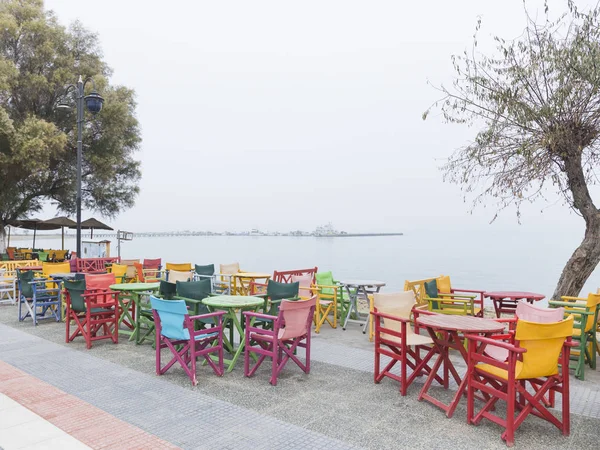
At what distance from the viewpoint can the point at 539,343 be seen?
10.8ft

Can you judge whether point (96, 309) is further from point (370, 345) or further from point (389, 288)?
point (389, 288)

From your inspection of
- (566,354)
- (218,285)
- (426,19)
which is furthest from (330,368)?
(426,19)

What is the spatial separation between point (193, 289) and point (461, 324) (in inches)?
139

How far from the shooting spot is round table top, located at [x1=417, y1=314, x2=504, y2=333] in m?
3.65

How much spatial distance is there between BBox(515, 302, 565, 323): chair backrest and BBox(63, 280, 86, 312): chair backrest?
5.70 metres

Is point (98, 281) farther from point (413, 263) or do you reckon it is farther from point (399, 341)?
point (413, 263)

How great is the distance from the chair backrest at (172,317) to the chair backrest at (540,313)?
3.44 meters

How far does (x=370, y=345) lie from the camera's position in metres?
6.33

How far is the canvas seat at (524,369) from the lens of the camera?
3.25 meters

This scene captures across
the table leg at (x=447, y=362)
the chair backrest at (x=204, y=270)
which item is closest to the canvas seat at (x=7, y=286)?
the chair backrest at (x=204, y=270)

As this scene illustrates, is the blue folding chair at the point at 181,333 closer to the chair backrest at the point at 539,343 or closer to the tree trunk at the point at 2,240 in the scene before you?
the chair backrest at the point at 539,343

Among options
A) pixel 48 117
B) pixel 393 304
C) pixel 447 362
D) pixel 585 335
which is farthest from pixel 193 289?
pixel 48 117

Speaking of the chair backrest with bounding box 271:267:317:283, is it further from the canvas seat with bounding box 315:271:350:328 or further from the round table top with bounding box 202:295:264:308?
the round table top with bounding box 202:295:264:308

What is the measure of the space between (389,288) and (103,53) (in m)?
17.3
